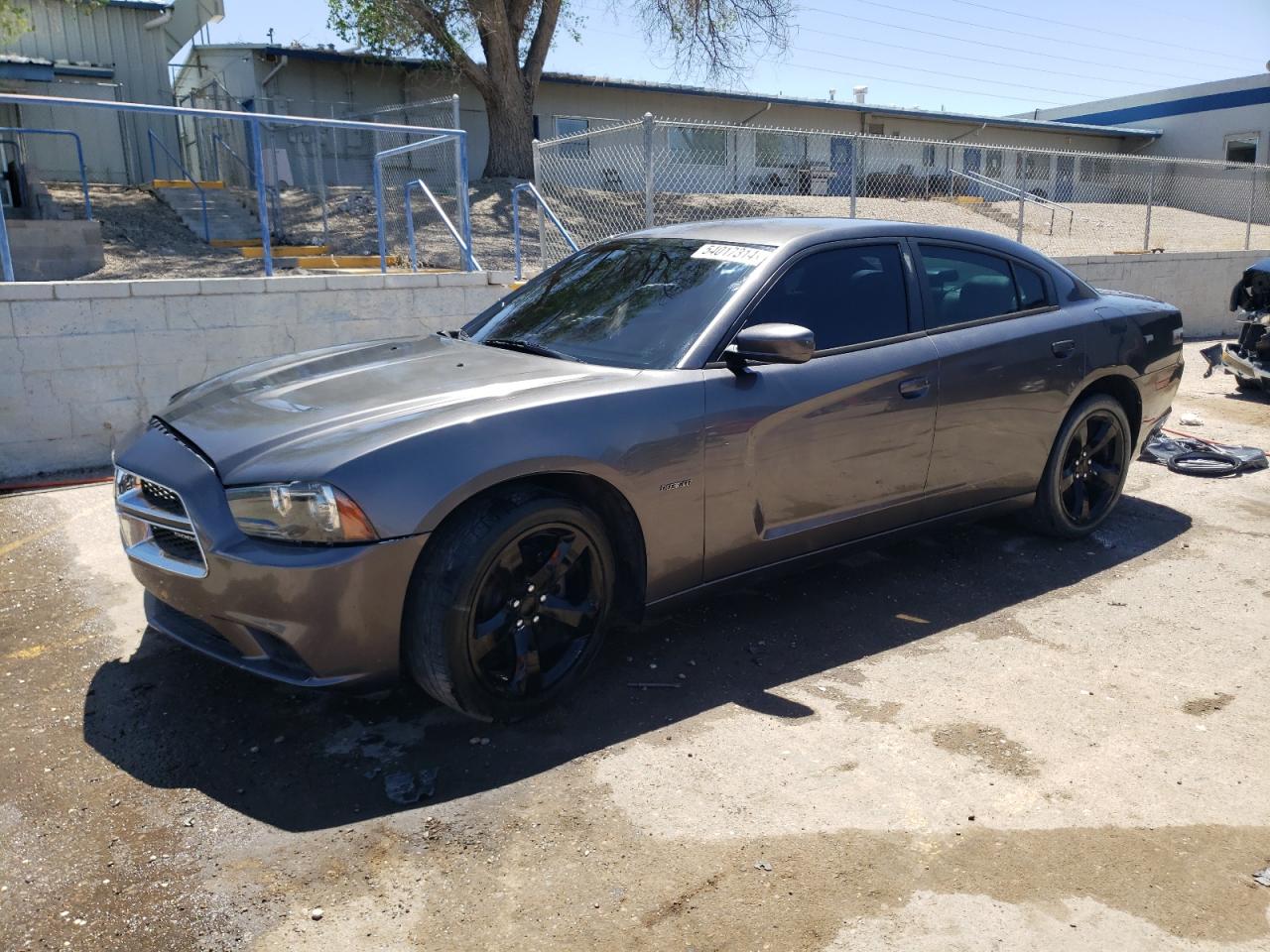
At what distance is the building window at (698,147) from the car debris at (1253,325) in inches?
403

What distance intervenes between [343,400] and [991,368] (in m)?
2.81

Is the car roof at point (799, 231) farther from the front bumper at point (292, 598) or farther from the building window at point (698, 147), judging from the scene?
the building window at point (698, 147)

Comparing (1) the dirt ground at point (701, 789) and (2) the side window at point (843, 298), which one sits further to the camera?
(2) the side window at point (843, 298)

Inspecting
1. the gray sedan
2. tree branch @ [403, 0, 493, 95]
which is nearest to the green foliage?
tree branch @ [403, 0, 493, 95]

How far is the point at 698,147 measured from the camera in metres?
20.5

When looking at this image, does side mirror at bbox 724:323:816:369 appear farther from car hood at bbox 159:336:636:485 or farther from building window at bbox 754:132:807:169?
building window at bbox 754:132:807:169

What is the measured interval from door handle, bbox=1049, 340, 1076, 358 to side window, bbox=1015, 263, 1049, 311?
22cm

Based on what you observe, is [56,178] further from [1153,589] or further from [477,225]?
[1153,589]

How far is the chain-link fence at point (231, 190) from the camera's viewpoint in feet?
42.7

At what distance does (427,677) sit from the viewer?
3.11 meters

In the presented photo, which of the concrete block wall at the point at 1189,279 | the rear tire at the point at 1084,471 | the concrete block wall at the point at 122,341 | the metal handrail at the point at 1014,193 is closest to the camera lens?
the rear tire at the point at 1084,471

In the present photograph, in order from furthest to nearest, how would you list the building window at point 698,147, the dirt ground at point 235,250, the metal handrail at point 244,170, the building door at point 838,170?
the building window at point 698,147 < the metal handrail at point 244,170 < the building door at point 838,170 < the dirt ground at point 235,250


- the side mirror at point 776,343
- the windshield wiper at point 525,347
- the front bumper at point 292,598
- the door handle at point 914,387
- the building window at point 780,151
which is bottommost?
the front bumper at point 292,598

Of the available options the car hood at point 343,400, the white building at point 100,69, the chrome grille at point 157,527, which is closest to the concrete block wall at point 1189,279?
the car hood at point 343,400
